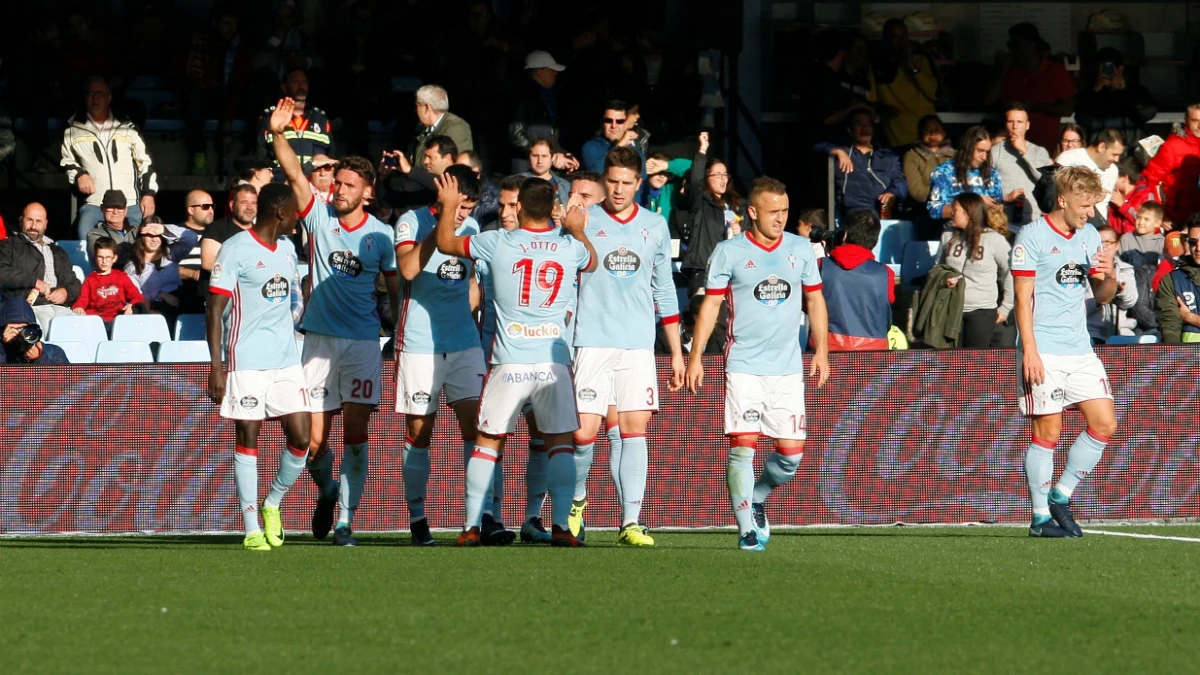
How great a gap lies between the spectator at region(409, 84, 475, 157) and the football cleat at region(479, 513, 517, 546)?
423 centimetres

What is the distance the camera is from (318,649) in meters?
6.10

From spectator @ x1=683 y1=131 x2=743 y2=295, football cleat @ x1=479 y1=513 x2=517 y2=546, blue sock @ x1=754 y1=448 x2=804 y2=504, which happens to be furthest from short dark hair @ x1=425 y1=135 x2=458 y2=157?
spectator @ x1=683 y1=131 x2=743 y2=295

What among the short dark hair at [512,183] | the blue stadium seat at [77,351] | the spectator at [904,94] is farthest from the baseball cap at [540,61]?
the short dark hair at [512,183]

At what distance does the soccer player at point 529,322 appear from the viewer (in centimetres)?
977

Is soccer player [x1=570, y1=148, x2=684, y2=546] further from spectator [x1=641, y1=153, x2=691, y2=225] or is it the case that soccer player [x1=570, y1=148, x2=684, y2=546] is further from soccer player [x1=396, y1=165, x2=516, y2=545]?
Result: spectator [x1=641, y1=153, x2=691, y2=225]

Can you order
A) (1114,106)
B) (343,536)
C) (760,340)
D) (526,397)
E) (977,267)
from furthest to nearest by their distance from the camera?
1. (1114,106)
2. (977,267)
3. (343,536)
4. (526,397)
5. (760,340)

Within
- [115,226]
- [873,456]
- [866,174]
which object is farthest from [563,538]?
[866,174]

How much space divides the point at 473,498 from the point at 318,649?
3.90m

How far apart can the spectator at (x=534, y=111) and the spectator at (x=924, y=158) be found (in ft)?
11.9

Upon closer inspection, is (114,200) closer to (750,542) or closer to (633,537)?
(633,537)

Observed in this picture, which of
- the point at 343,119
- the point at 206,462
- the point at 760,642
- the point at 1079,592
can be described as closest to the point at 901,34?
the point at 343,119

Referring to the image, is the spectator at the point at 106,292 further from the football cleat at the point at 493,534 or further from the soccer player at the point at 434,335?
the football cleat at the point at 493,534

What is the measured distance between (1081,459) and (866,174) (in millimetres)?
7223

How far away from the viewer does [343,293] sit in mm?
10391
